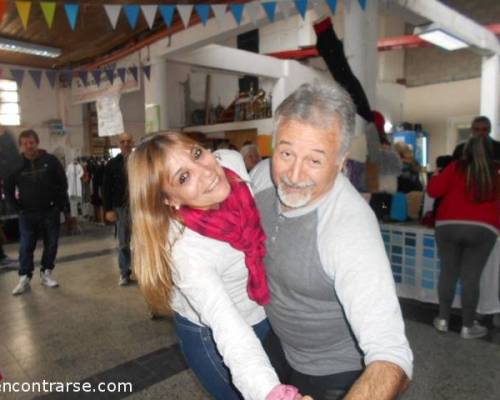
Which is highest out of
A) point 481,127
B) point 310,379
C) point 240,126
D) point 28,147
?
point 240,126

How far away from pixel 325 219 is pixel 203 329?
500 millimetres

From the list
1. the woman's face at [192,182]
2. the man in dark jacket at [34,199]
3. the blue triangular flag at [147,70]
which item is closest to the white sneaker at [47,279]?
the man in dark jacket at [34,199]

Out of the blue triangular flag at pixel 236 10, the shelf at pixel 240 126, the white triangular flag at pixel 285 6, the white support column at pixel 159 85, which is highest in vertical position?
the white triangular flag at pixel 285 6

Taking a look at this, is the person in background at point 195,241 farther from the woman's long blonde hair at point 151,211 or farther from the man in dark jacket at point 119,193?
the man in dark jacket at point 119,193

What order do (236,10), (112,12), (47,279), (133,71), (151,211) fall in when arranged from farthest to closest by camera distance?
(133,71) → (47,279) → (236,10) → (112,12) → (151,211)

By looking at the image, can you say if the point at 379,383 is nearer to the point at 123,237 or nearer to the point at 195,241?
the point at 195,241

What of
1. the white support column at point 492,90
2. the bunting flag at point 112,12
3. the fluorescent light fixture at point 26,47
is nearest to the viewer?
the bunting flag at point 112,12

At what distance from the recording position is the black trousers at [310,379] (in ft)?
3.71

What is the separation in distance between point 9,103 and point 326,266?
10.3 m

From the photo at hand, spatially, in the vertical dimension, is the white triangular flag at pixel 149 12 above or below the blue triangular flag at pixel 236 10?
below

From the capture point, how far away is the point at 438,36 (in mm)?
5336

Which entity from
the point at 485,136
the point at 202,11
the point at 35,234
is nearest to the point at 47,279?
the point at 35,234

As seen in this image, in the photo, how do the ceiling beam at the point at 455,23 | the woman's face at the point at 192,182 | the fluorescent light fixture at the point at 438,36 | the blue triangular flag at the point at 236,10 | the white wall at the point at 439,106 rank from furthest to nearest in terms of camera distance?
the white wall at the point at 439,106 < the fluorescent light fixture at the point at 438,36 < the ceiling beam at the point at 455,23 < the blue triangular flag at the point at 236,10 < the woman's face at the point at 192,182

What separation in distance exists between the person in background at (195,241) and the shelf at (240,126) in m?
6.25
